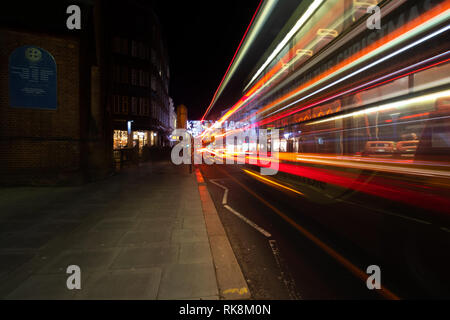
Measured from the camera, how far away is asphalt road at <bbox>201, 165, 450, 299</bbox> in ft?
A: 8.63

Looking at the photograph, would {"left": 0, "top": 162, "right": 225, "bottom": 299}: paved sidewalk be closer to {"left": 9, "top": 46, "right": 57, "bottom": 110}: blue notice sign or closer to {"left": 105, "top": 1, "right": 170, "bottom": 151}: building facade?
{"left": 9, "top": 46, "right": 57, "bottom": 110}: blue notice sign

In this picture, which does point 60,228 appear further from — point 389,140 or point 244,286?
point 389,140

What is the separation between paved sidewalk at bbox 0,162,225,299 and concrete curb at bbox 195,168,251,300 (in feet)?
0.34

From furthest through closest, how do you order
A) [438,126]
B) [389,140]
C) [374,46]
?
[374,46], [389,140], [438,126]

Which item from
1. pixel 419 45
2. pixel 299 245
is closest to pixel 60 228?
pixel 299 245

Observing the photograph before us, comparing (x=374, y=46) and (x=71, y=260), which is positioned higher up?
(x=374, y=46)

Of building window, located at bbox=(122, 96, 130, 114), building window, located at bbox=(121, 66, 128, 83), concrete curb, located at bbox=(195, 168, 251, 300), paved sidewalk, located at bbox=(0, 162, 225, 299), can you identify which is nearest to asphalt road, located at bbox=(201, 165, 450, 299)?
concrete curb, located at bbox=(195, 168, 251, 300)

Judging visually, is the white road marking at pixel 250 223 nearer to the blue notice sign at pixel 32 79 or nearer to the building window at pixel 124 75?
the blue notice sign at pixel 32 79

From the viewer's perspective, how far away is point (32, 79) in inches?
330

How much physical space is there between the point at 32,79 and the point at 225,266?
10503 mm

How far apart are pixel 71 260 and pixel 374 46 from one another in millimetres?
7954

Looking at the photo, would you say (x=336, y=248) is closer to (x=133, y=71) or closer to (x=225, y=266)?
(x=225, y=266)
